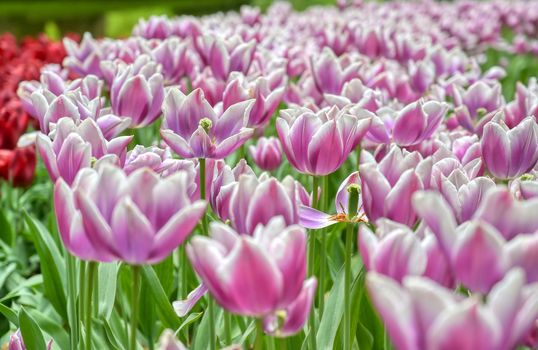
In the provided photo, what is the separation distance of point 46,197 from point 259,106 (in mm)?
1487

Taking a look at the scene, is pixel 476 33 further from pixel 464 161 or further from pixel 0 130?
pixel 464 161

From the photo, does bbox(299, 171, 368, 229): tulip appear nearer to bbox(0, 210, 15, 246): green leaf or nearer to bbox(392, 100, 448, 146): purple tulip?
bbox(392, 100, 448, 146): purple tulip

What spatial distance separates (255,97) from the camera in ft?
6.95

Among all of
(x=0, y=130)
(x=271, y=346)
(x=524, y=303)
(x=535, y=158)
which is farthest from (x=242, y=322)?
(x=0, y=130)

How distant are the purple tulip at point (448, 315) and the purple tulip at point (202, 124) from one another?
35.0 inches

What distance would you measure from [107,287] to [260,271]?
1125 millimetres

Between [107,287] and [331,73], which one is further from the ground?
[331,73]

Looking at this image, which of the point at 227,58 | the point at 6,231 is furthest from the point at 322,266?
the point at 6,231

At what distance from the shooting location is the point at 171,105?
5.79ft

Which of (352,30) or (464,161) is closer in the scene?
(464,161)

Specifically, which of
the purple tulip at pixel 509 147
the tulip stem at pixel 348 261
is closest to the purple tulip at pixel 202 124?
the tulip stem at pixel 348 261

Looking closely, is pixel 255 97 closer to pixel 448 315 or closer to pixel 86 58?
pixel 86 58

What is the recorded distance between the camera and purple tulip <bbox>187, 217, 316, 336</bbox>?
0.92 m

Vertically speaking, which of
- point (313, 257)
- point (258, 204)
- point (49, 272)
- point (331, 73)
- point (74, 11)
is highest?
point (258, 204)
